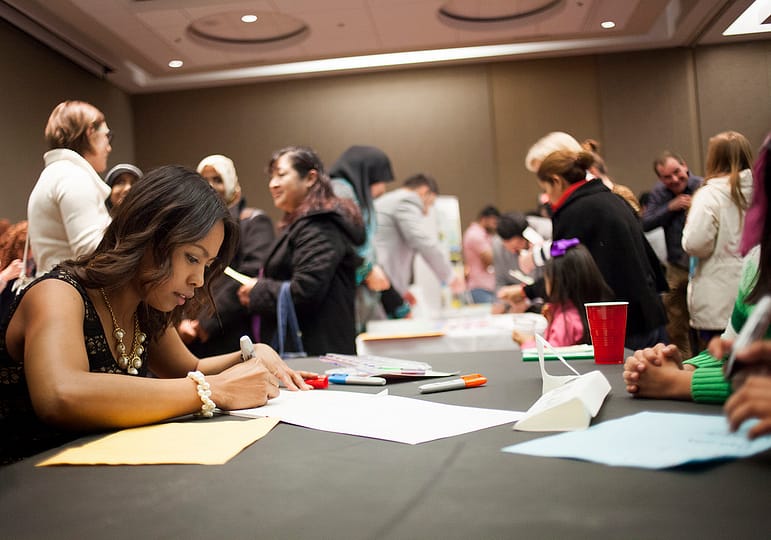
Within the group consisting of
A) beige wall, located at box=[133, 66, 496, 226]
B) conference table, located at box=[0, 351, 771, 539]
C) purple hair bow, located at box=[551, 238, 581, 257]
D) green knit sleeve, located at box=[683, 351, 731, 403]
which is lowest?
conference table, located at box=[0, 351, 771, 539]

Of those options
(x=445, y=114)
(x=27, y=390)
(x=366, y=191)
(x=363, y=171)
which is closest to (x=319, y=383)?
(x=27, y=390)

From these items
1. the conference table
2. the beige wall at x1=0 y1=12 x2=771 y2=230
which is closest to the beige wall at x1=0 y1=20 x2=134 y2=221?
the beige wall at x1=0 y1=12 x2=771 y2=230

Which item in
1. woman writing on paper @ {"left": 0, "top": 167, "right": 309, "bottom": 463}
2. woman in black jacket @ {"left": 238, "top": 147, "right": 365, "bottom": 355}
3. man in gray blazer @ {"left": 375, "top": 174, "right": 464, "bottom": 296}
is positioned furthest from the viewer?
man in gray blazer @ {"left": 375, "top": 174, "right": 464, "bottom": 296}

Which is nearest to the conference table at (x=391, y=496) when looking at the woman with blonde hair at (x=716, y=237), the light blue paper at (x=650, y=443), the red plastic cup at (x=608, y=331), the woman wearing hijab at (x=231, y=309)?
the light blue paper at (x=650, y=443)

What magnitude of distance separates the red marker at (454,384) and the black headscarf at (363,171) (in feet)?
7.22

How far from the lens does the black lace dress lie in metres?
0.98

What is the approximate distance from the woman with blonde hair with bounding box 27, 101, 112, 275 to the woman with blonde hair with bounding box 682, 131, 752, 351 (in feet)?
6.21

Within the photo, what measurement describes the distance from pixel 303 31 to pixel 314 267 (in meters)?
1.51

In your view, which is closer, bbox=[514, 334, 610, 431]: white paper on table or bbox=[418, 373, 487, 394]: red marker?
bbox=[514, 334, 610, 431]: white paper on table

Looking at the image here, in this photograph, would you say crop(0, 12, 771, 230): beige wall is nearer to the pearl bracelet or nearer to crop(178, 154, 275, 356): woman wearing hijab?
crop(178, 154, 275, 356): woman wearing hijab

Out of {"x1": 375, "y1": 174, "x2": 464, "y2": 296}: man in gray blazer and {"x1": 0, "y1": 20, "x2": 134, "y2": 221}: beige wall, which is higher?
{"x1": 0, "y1": 20, "x2": 134, "y2": 221}: beige wall

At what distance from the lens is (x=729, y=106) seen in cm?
231

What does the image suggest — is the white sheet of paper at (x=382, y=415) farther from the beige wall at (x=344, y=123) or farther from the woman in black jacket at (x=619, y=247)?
the beige wall at (x=344, y=123)

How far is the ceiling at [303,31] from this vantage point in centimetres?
285
